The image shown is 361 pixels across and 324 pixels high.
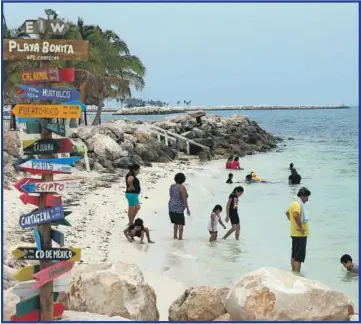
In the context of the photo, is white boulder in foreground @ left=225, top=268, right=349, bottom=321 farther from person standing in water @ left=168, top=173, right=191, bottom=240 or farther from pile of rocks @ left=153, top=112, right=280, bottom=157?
pile of rocks @ left=153, top=112, right=280, bottom=157

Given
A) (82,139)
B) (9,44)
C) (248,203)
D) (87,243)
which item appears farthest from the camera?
(82,139)

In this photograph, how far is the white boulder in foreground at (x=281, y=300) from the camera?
5.78 meters

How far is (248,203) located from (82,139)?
6.57 metres

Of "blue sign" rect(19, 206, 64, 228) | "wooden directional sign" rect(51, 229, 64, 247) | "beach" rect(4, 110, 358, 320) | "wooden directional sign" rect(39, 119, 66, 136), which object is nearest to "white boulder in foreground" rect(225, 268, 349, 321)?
"beach" rect(4, 110, 358, 320)

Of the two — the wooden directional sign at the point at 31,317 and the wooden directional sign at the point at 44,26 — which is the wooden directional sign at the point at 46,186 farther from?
the wooden directional sign at the point at 44,26

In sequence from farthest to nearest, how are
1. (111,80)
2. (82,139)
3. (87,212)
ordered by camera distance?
(111,80)
(82,139)
(87,212)

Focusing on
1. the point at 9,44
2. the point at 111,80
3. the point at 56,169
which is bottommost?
the point at 56,169

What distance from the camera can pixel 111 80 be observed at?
91.8ft

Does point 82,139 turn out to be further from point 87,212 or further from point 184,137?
point 184,137

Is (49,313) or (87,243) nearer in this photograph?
(49,313)

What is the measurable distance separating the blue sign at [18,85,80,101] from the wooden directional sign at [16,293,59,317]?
1867 millimetres

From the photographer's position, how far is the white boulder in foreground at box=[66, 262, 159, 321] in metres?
6.20

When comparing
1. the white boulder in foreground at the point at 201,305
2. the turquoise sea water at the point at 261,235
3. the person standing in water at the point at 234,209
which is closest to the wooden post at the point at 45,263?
the white boulder in foreground at the point at 201,305

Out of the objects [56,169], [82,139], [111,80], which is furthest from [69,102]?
[111,80]
